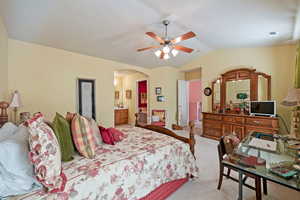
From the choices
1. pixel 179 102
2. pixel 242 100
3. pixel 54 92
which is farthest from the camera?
pixel 179 102

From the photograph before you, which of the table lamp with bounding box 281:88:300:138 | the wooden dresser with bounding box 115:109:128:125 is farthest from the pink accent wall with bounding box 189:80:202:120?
the table lamp with bounding box 281:88:300:138

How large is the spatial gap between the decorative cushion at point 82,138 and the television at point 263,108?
413 centimetres

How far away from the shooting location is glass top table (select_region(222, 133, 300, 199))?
1.23 meters

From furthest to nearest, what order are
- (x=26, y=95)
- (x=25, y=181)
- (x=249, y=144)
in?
(x=26, y=95), (x=249, y=144), (x=25, y=181)

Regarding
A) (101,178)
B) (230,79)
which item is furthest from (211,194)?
(230,79)

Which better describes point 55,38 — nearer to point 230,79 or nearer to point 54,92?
point 54,92

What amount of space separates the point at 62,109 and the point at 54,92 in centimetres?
46

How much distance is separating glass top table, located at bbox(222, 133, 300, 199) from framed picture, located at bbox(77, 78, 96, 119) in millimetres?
3672

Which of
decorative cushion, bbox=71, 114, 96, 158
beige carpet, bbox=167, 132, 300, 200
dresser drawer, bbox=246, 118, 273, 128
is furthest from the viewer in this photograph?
dresser drawer, bbox=246, 118, 273, 128

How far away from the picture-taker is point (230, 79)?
15.1ft

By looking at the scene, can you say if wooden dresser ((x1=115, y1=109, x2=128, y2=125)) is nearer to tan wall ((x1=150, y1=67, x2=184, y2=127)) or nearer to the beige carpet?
tan wall ((x1=150, y1=67, x2=184, y2=127))

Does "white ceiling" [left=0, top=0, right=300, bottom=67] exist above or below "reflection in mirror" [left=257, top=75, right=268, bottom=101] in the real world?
above

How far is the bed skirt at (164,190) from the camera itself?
5.86 feet

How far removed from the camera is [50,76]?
11.7ft
